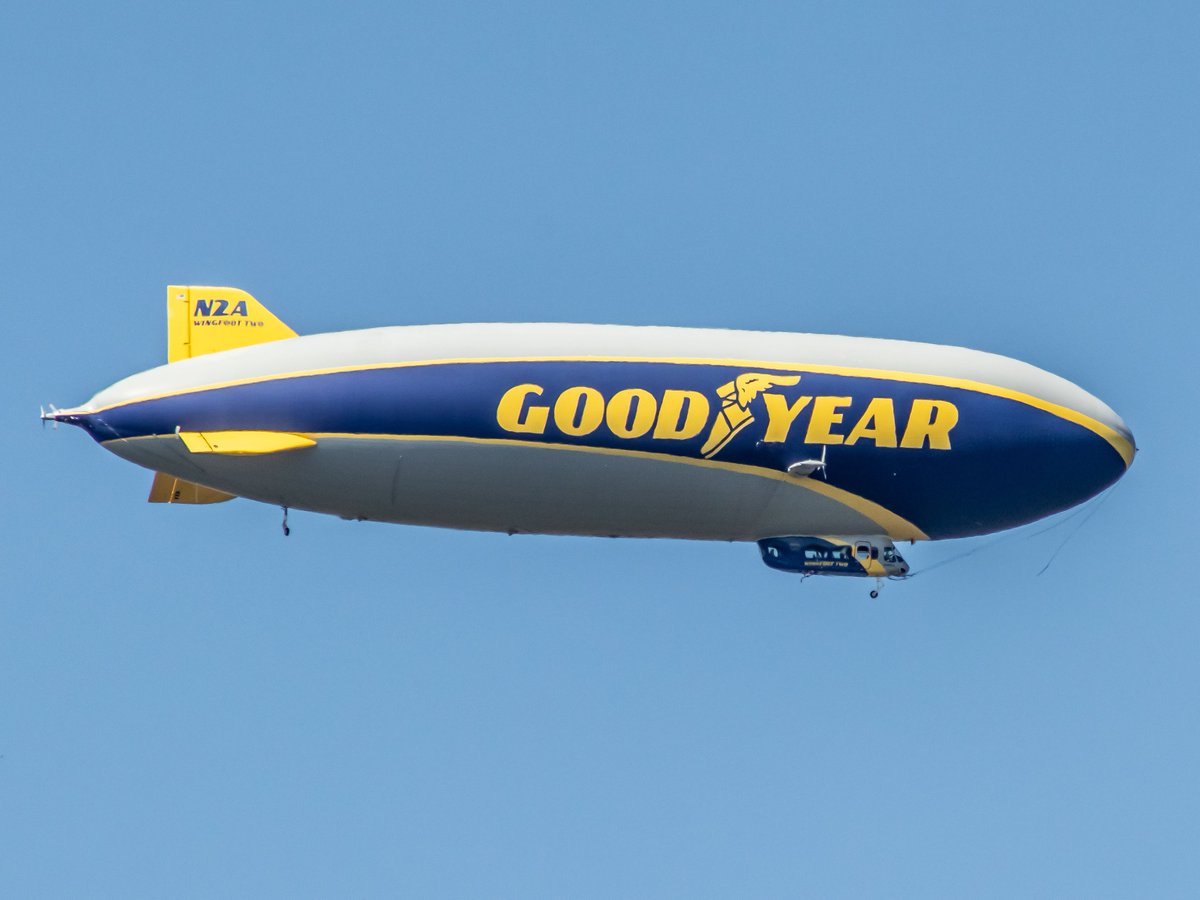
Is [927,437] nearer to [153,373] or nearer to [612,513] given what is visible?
[612,513]

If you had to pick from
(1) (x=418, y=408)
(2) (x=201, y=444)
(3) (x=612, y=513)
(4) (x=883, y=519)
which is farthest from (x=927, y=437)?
(2) (x=201, y=444)

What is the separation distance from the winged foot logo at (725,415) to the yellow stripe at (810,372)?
11.5 inches

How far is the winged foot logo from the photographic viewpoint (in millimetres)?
32938

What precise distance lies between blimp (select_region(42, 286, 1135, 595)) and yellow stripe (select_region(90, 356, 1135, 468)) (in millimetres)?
28

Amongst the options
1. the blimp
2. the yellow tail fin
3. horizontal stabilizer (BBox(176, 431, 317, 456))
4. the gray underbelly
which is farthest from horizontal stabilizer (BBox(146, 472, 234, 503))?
horizontal stabilizer (BBox(176, 431, 317, 456))

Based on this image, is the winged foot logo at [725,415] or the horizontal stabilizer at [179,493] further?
the horizontal stabilizer at [179,493]

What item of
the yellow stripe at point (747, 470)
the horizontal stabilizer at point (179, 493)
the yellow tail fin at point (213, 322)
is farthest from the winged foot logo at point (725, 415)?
the horizontal stabilizer at point (179, 493)

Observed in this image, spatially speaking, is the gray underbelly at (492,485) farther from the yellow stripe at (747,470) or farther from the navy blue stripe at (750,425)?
the navy blue stripe at (750,425)

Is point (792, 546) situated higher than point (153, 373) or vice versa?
point (153, 373)

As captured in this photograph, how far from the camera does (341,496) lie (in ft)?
109

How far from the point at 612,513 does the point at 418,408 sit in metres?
2.90

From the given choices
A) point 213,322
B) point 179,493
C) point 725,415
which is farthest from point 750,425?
point 179,493

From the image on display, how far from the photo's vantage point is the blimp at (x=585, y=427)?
32781mm

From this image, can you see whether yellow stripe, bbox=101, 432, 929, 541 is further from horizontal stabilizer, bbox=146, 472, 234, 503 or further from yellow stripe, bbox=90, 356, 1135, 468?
horizontal stabilizer, bbox=146, 472, 234, 503
